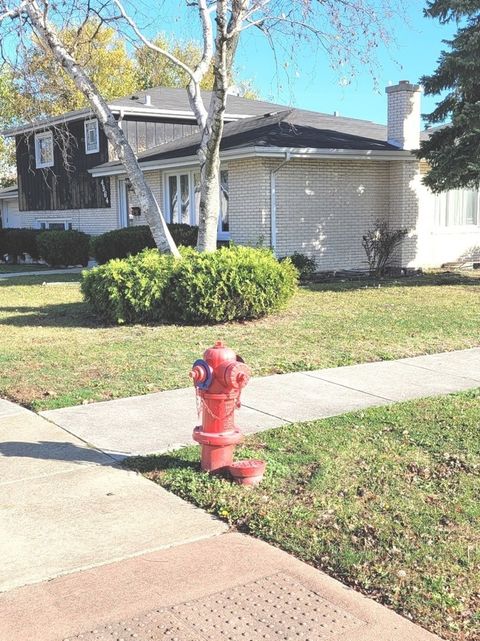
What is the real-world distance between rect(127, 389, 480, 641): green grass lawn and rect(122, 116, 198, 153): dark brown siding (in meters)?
19.3

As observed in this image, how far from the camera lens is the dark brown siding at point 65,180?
24641 mm

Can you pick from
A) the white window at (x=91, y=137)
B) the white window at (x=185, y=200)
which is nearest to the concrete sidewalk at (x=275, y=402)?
the white window at (x=185, y=200)

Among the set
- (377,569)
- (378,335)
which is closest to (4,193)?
(378,335)

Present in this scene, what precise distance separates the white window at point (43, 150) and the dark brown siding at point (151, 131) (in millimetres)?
5914

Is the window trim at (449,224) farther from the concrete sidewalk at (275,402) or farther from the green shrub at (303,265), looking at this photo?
the concrete sidewalk at (275,402)

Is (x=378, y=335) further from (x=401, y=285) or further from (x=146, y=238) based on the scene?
(x=146, y=238)

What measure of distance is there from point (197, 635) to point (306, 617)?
0.48 metres

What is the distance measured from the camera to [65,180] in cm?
2695

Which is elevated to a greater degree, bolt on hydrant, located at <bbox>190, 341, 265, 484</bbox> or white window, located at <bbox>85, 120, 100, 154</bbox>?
white window, located at <bbox>85, 120, 100, 154</bbox>

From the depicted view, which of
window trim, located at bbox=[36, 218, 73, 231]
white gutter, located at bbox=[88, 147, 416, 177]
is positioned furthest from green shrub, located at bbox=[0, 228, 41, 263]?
white gutter, located at bbox=[88, 147, 416, 177]

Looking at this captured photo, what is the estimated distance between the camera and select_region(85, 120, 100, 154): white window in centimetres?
2492

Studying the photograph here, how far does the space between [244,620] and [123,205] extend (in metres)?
21.7

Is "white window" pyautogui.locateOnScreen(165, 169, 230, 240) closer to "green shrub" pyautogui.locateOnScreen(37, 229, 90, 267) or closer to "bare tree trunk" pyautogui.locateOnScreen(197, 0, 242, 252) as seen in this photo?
"green shrub" pyautogui.locateOnScreen(37, 229, 90, 267)

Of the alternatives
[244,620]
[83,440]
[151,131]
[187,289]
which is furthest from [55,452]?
[151,131]
